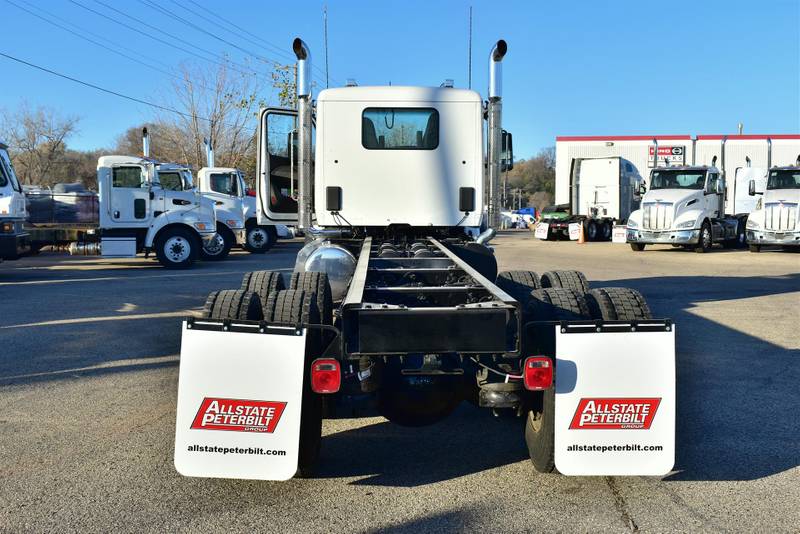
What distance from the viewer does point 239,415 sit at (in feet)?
13.6

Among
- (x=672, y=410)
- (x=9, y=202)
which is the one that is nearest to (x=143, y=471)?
(x=672, y=410)

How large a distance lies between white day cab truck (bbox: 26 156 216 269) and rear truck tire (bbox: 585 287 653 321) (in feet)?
53.2

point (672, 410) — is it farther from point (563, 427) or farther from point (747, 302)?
point (747, 302)

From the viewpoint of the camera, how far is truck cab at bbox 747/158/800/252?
957 inches

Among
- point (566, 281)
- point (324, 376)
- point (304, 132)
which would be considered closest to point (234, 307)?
point (324, 376)

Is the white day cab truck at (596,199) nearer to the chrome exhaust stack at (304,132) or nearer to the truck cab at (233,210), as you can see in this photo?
the truck cab at (233,210)

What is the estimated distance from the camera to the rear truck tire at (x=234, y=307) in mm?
4711

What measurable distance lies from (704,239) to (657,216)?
1902 mm

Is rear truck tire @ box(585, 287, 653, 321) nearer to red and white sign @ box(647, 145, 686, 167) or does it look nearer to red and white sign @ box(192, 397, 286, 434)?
red and white sign @ box(192, 397, 286, 434)

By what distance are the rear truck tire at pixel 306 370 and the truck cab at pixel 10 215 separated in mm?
13130

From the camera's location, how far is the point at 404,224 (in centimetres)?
900

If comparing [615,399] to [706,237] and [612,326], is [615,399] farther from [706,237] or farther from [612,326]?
[706,237]

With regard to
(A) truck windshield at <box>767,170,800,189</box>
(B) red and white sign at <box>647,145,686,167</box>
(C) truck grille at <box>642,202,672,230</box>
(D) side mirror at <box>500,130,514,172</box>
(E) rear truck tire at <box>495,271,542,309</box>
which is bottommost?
(E) rear truck tire at <box>495,271,542,309</box>

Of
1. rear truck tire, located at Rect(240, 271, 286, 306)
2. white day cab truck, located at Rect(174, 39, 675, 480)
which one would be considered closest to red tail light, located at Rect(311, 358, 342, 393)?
white day cab truck, located at Rect(174, 39, 675, 480)
